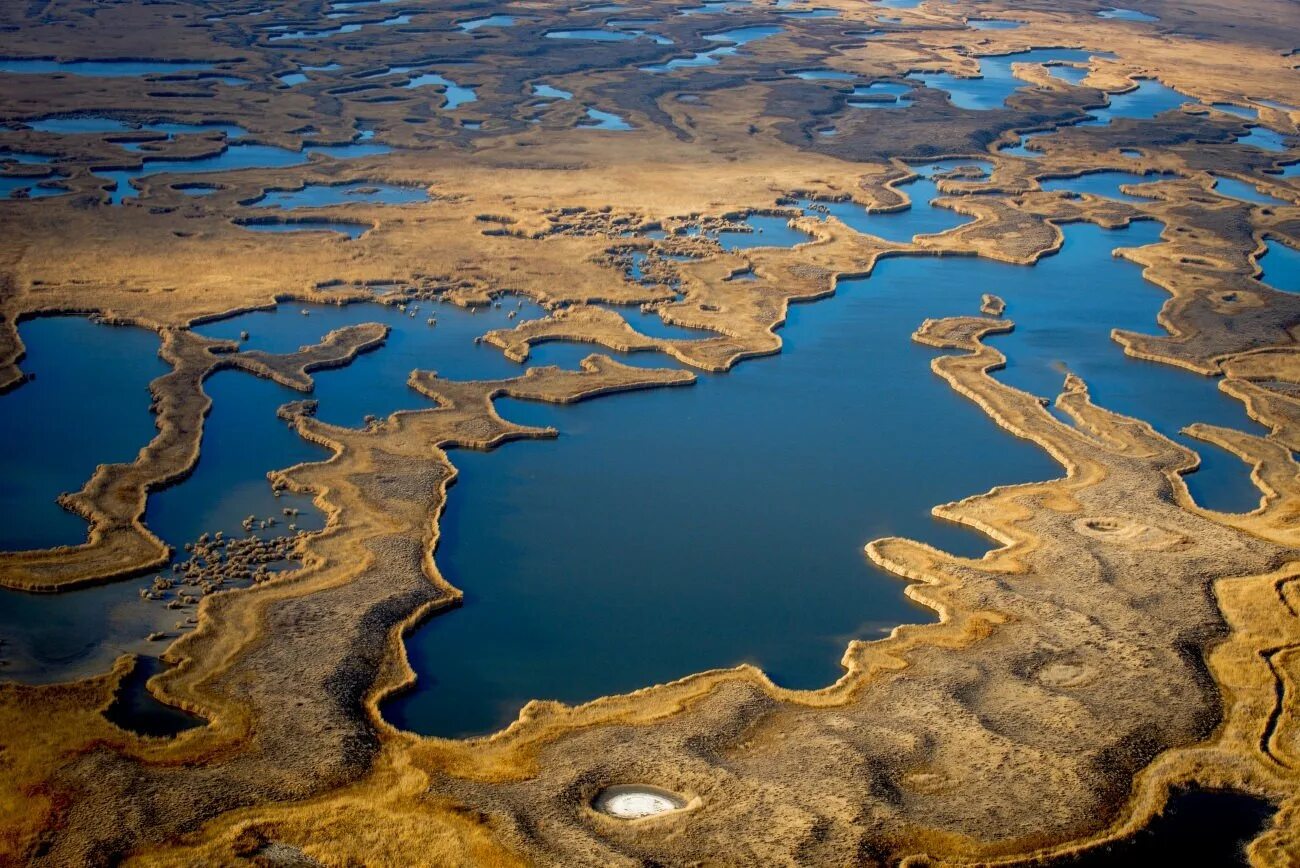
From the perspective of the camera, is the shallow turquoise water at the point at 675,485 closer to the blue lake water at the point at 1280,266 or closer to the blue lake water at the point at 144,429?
the blue lake water at the point at 144,429

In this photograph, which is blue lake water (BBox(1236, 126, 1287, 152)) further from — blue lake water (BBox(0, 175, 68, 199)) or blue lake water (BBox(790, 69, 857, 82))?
blue lake water (BBox(0, 175, 68, 199))

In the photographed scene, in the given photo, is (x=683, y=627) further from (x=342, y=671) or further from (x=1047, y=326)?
(x=1047, y=326)

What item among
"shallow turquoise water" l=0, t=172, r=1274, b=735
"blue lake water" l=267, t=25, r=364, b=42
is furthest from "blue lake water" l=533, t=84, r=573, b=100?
"shallow turquoise water" l=0, t=172, r=1274, b=735

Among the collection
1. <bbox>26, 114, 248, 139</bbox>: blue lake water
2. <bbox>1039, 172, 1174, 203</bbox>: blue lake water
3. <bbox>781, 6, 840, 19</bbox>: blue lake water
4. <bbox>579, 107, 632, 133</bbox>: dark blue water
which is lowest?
<bbox>26, 114, 248, 139</bbox>: blue lake water

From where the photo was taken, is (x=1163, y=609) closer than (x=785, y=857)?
No

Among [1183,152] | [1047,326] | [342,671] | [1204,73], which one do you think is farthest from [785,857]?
[1204,73]

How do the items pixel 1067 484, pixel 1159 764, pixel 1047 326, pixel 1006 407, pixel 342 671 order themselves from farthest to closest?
pixel 1047 326
pixel 1006 407
pixel 1067 484
pixel 342 671
pixel 1159 764

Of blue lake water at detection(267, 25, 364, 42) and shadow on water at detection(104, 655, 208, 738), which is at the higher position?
blue lake water at detection(267, 25, 364, 42)

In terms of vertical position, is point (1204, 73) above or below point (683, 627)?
above
